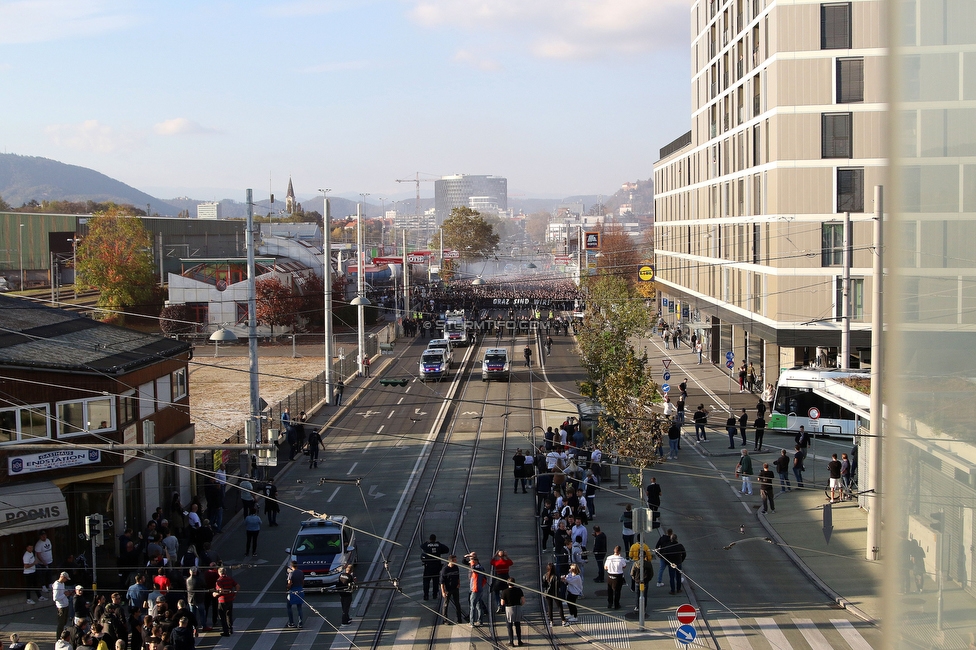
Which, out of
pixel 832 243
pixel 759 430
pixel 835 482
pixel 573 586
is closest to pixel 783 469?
pixel 835 482

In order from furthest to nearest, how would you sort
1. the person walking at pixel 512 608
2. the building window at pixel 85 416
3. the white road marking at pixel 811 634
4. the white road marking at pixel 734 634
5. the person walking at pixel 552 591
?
the building window at pixel 85 416, the person walking at pixel 552 591, the person walking at pixel 512 608, the white road marking at pixel 734 634, the white road marking at pixel 811 634

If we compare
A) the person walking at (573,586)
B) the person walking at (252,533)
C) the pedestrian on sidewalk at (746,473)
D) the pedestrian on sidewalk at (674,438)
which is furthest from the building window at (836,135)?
the person walking at (252,533)

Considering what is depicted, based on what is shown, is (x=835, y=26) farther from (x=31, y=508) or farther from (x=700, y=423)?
(x=31, y=508)

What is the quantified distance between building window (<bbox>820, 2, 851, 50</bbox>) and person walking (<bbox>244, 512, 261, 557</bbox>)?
1079 inches

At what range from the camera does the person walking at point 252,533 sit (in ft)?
59.4

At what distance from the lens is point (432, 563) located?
51.7ft

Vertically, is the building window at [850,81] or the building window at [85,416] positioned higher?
the building window at [850,81]

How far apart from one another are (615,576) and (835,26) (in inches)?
1042

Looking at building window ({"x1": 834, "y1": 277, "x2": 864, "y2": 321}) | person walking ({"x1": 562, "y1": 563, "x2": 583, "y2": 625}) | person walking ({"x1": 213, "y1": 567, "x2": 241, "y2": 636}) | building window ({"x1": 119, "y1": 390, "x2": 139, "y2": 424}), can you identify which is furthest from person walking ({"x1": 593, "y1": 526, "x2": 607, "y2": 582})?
building window ({"x1": 834, "y1": 277, "x2": 864, "y2": 321})

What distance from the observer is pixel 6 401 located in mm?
16781

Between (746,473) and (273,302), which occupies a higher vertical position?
(273,302)

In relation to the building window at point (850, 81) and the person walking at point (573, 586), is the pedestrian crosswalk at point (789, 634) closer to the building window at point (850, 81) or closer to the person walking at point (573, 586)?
the person walking at point (573, 586)

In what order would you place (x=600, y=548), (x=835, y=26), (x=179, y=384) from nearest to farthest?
1. (x=600, y=548)
2. (x=179, y=384)
3. (x=835, y=26)

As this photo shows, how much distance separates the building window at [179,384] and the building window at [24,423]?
5.40 meters
